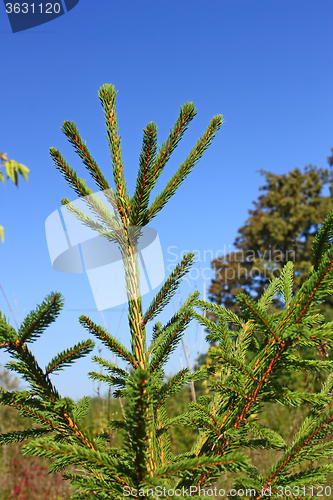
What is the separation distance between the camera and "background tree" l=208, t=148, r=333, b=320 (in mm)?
17891

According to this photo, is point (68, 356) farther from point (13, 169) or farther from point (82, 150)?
point (13, 169)

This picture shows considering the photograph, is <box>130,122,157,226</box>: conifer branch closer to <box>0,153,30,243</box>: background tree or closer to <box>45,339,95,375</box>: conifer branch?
<box>45,339,95,375</box>: conifer branch

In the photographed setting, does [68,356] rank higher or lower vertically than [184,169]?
lower

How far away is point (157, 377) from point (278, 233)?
1846cm

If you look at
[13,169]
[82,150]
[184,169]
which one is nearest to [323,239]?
[184,169]

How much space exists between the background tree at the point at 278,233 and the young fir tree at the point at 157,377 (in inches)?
633

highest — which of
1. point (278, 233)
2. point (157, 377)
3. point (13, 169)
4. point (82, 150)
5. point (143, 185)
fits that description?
point (278, 233)

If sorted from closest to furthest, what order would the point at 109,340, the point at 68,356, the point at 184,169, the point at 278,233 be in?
the point at 68,356 < the point at 109,340 < the point at 184,169 < the point at 278,233

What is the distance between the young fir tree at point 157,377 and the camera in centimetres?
76

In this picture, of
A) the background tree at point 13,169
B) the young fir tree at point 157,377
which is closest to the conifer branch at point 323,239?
the young fir tree at point 157,377

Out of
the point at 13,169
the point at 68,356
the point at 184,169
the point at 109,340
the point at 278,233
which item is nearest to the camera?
the point at 68,356

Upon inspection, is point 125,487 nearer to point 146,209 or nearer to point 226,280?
point 146,209

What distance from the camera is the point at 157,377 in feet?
3.47

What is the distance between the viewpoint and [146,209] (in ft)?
3.52
